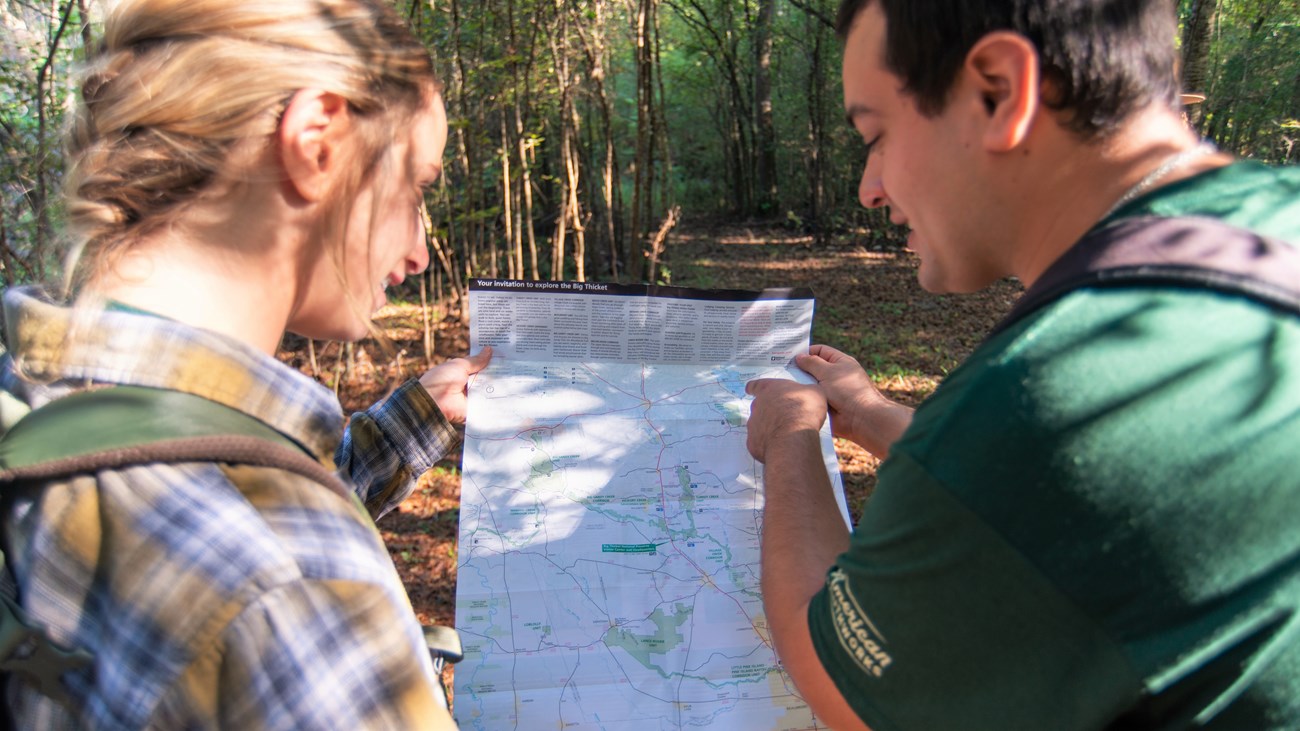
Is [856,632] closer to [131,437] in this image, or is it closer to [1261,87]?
[131,437]

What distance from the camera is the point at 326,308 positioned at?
1216mm

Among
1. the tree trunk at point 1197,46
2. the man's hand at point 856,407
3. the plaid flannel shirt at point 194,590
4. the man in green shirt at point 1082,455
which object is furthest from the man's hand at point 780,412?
the tree trunk at point 1197,46

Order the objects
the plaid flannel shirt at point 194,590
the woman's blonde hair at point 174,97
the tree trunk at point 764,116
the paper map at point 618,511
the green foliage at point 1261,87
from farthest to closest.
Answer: the tree trunk at point 764,116 < the green foliage at point 1261,87 < the paper map at point 618,511 < the woman's blonde hair at point 174,97 < the plaid flannel shirt at point 194,590

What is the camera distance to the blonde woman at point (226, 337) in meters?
0.81

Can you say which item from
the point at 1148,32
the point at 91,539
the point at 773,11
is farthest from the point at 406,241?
the point at 773,11

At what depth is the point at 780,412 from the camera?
1794 mm

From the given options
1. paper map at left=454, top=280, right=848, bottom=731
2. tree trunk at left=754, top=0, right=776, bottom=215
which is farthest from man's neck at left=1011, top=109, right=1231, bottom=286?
tree trunk at left=754, top=0, right=776, bottom=215

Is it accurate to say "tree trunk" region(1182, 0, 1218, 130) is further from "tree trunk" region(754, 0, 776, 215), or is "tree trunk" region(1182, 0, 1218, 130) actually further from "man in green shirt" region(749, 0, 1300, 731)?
"tree trunk" region(754, 0, 776, 215)

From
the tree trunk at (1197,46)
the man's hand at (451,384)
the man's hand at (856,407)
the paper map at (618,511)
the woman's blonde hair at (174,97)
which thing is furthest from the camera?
the tree trunk at (1197,46)

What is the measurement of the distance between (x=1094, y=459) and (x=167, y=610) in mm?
938

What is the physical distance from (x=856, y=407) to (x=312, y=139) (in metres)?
1.29

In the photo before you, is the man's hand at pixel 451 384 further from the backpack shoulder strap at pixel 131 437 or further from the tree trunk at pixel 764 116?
Answer: the tree trunk at pixel 764 116

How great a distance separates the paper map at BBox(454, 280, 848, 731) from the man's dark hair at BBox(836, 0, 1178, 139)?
910mm

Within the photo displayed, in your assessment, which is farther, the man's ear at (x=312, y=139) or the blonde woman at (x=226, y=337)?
the man's ear at (x=312, y=139)
